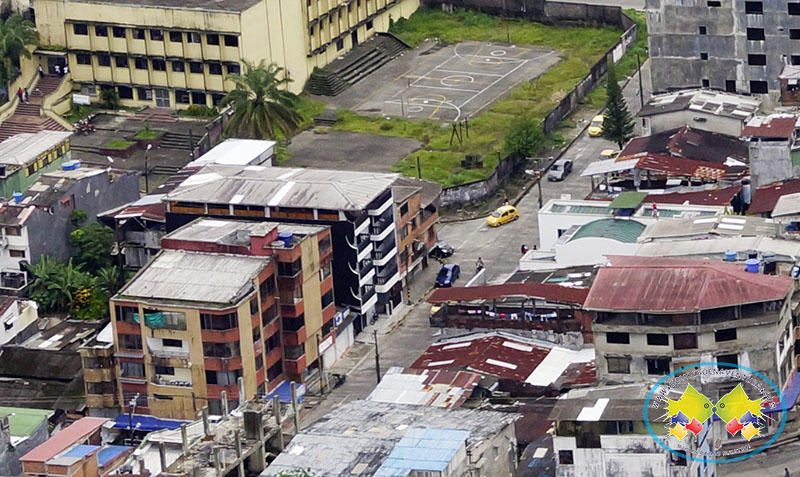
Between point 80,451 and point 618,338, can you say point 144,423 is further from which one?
point 618,338

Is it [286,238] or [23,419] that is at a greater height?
[286,238]

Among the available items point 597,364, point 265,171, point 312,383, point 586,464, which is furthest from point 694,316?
point 265,171

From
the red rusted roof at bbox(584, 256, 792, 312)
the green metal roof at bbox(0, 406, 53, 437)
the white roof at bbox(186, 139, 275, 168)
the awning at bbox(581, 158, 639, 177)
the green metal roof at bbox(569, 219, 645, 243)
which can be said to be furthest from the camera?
the white roof at bbox(186, 139, 275, 168)

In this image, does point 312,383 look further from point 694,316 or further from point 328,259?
point 694,316

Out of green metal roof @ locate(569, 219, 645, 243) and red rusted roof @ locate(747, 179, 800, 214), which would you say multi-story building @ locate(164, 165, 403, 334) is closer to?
green metal roof @ locate(569, 219, 645, 243)

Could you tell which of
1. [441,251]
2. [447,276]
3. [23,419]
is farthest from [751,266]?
[23,419]

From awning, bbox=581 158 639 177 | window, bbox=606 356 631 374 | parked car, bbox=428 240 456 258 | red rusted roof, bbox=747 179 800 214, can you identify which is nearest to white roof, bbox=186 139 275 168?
parked car, bbox=428 240 456 258
